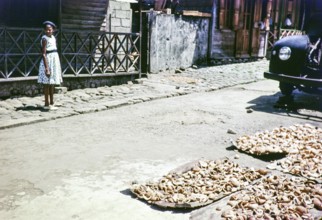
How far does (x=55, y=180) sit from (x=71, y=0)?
9047mm

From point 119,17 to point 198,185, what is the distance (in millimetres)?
10638

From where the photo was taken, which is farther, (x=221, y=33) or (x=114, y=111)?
(x=221, y=33)

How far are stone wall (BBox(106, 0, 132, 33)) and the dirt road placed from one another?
216 inches

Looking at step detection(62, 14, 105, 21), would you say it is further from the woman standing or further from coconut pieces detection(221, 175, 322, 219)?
coconut pieces detection(221, 175, 322, 219)

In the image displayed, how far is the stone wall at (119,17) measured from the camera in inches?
520

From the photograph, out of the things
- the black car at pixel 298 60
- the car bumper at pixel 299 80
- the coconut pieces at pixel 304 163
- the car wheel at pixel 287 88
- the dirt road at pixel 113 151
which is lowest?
the dirt road at pixel 113 151

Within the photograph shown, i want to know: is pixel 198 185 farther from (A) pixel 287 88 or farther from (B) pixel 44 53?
(A) pixel 287 88

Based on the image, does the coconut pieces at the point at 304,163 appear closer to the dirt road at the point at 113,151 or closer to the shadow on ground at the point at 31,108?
the dirt road at the point at 113,151

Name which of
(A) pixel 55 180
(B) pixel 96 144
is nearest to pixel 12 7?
(B) pixel 96 144

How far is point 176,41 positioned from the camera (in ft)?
46.5

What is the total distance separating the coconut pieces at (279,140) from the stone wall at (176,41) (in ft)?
25.0

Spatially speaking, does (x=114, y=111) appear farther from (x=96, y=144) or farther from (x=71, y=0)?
(x=71, y=0)

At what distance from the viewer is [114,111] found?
25.7 feet

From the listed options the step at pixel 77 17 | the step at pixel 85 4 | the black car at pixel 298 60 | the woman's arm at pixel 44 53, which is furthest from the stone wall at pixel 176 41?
the woman's arm at pixel 44 53
